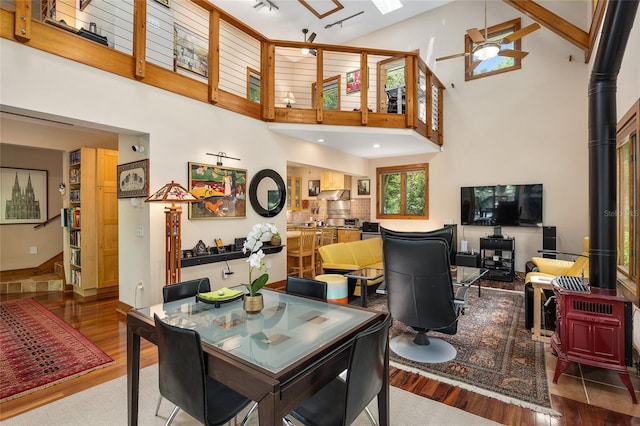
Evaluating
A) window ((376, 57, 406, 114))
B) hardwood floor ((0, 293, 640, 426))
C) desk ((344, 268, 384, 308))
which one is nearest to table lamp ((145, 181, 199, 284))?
hardwood floor ((0, 293, 640, 426))

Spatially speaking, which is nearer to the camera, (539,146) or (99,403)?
(99,403)

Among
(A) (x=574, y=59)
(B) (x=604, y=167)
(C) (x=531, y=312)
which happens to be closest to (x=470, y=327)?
(C) (x=531, y=312)

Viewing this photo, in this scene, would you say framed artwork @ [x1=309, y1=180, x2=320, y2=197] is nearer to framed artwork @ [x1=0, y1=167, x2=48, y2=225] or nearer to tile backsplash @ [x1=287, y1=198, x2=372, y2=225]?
tile backsplash @ [x1=287, y1=198, x2=372, y2=225]

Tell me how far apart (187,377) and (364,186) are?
7.35 metres

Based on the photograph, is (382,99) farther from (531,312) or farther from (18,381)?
(18,381)

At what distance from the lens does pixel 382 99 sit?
6719mm

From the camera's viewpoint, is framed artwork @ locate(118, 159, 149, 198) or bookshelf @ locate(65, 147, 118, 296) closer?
framed artwork @ locate(118, 159, 149, 198)

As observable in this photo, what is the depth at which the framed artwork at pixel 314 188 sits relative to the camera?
960cm

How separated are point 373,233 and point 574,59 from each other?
5.11 metres

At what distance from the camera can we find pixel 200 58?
6277 millimetres

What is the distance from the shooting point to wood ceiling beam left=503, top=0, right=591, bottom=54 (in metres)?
4.81

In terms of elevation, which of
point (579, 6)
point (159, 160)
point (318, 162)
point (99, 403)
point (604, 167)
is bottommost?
point (99, 403)

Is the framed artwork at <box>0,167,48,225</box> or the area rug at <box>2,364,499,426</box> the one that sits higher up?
the framed artwork at <box>0,167,48,225</box>

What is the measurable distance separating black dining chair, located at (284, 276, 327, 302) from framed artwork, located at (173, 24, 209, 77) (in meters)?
4.86
